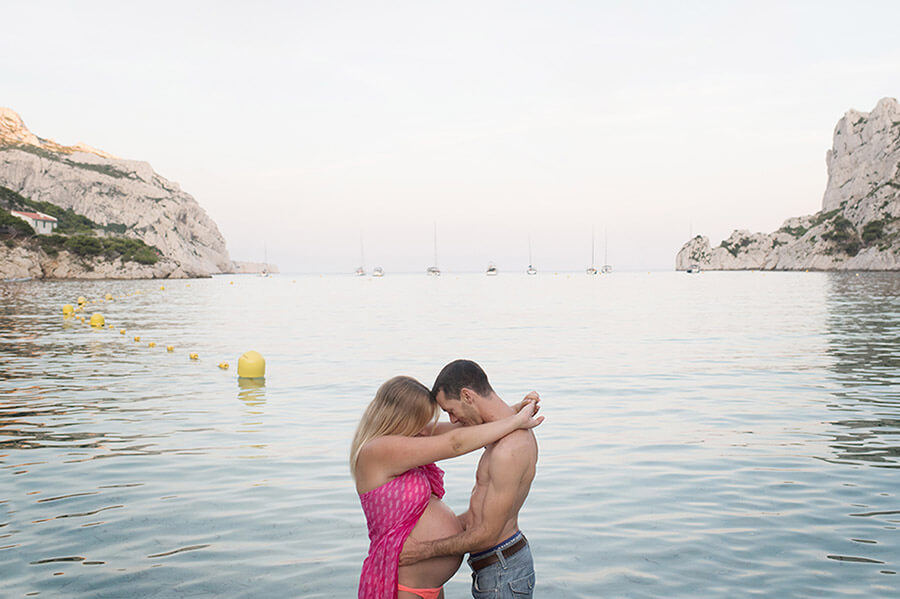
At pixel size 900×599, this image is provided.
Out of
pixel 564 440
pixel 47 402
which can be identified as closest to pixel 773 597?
pixel 564 440

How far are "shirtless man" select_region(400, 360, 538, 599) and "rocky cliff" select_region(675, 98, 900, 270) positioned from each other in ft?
499

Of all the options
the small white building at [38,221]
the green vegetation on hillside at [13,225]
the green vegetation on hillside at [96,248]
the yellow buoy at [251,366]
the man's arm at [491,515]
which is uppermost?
the small white building at [38,221]

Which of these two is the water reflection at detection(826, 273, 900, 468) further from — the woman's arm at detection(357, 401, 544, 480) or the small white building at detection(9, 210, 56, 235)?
the small white building at detection(9, 210, 56, 235)

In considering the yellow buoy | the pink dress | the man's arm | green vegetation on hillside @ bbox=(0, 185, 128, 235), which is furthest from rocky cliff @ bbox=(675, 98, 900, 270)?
green vegetation on hillside @ bbox=(0, 185, 128, 235)

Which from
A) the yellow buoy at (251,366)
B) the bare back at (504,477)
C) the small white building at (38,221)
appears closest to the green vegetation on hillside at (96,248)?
the small white building at (38,221)

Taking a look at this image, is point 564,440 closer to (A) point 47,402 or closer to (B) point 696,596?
(B) point 696,596

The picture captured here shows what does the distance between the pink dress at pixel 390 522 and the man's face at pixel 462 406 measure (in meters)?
0.49

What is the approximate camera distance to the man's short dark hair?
4.60 metres

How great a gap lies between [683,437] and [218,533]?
28.4 ft

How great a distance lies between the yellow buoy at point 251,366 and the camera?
68.5 feet

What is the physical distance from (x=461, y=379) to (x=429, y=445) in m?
0.47

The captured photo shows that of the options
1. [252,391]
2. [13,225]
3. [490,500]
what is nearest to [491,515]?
[490,500]

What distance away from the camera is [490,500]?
455 cm

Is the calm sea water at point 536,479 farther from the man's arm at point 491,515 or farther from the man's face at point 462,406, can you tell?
the man's face at point 462,406
